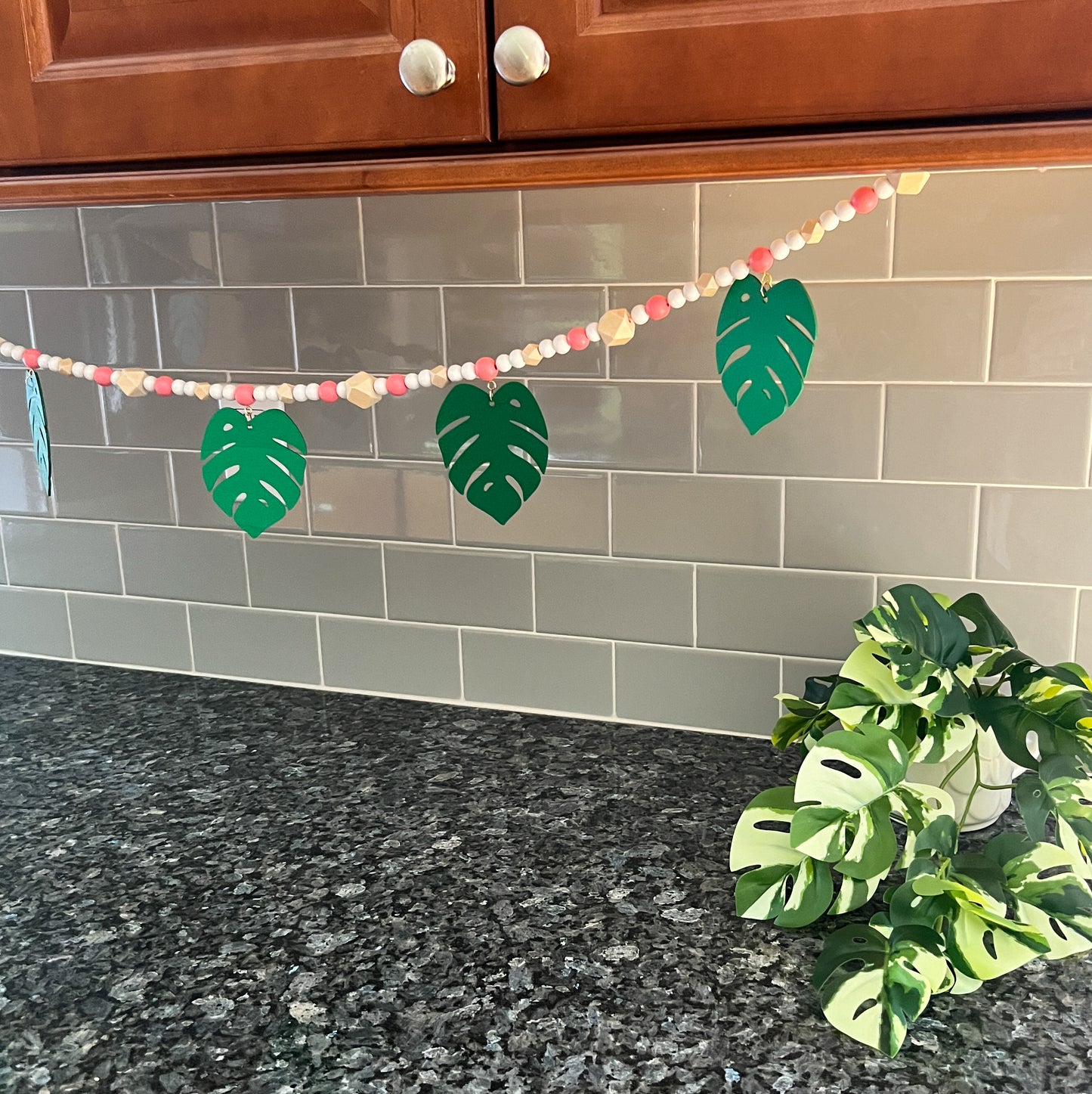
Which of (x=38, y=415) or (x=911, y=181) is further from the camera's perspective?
(x=38, y=415)

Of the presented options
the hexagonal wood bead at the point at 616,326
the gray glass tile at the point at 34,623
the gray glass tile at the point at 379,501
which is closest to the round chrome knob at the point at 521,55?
the hexagonal wood bead at the point at 616,326

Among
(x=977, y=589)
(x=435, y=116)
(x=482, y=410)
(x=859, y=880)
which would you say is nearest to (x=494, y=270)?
(x=482, y=410)

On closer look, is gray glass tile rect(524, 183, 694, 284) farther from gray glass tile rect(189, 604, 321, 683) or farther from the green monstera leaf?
the green monstera leaf

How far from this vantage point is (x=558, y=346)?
85 cm

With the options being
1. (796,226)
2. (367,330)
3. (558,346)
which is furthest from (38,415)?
(796,226)

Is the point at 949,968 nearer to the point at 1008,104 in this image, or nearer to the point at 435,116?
the point at 1008,104

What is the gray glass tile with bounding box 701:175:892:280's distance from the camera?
0.92 metres

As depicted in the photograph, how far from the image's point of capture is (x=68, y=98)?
0.72 metres

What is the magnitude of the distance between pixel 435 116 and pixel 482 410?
287mm

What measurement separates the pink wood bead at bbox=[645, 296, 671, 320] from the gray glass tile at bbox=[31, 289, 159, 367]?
66 cm

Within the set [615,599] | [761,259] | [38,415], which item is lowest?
[615,599]

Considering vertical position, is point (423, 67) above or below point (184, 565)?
above

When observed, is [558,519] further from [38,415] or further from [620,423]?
[38,415]

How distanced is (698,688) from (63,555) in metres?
0.83
